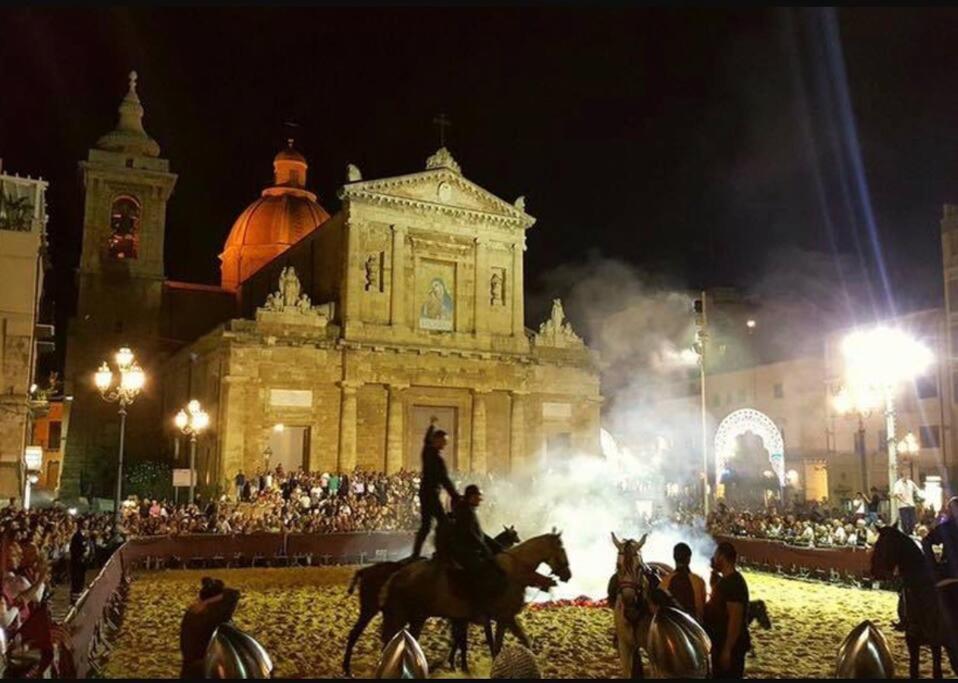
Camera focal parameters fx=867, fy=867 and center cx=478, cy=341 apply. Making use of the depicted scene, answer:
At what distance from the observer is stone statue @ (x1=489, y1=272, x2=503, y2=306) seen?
40978 millimetres

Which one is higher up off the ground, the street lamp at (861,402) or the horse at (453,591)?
the street lamp at (861,402)

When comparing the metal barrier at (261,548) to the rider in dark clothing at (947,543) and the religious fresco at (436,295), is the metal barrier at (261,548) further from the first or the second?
the religious fresco at (436,295)

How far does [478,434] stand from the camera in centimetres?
3900

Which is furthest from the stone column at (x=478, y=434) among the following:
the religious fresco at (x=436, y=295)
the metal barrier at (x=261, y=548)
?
the metal barrier at (x=261, y=548)

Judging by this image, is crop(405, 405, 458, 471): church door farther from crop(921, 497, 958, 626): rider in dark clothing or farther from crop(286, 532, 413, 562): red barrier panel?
crop(921, 497, 958, 626): rider in dark clothing

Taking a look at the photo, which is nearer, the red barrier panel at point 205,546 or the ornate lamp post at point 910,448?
the red barrier panel at point 205,546

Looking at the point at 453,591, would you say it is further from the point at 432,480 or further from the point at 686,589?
the point at 686,589

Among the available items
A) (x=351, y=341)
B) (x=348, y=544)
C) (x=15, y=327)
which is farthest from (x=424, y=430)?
(x=15, y=327)

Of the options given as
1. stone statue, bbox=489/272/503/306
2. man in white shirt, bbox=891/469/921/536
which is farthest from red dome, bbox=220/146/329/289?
man in white shirt, bbox=891/469/921/536

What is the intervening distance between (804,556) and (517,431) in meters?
19.6

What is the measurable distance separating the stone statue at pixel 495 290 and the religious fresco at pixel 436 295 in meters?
1.86

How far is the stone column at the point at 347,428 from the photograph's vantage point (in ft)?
118

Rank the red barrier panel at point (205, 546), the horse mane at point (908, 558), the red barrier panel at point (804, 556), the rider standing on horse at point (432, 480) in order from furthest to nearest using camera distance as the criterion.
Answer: the red barrier panel at point (205, 546)
the red barrier panel at point (804, 556)
the horse mane at point (908, 558)
the rider standing on horse at point (432, 480)

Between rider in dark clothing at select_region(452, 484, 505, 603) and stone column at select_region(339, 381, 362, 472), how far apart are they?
87.9 ft
